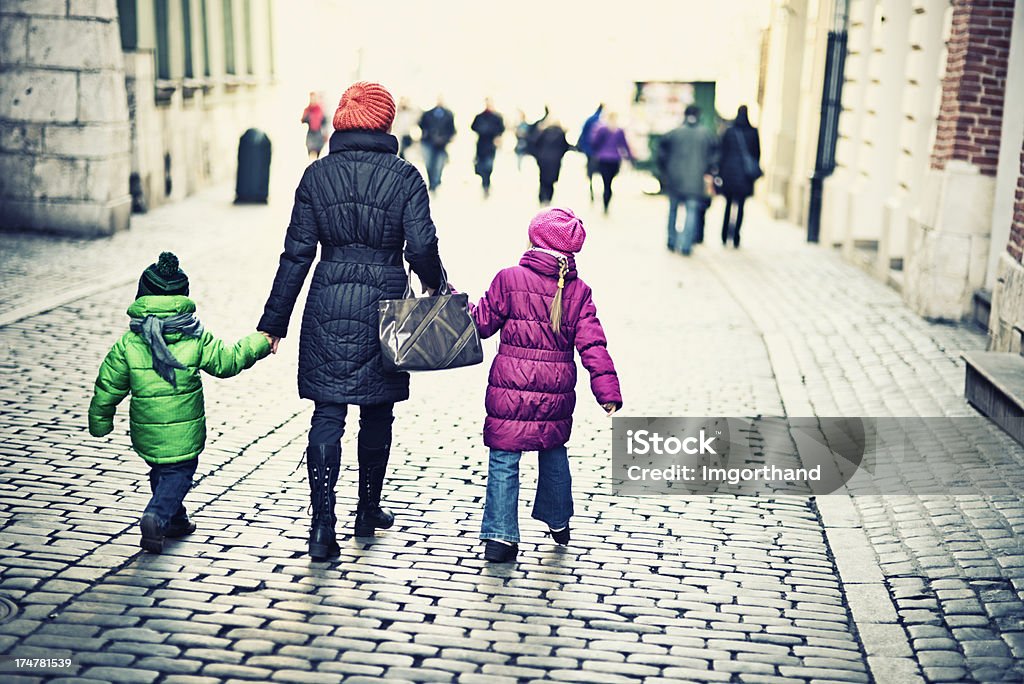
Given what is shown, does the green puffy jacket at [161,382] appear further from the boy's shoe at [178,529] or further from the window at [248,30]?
the window at [248,30]

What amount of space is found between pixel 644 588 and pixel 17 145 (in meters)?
11.8

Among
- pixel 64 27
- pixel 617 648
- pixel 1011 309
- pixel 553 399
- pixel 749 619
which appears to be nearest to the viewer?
pixel 617 648

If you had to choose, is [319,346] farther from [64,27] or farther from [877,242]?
[877,242]

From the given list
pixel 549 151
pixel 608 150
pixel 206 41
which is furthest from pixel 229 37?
pixel 608 150

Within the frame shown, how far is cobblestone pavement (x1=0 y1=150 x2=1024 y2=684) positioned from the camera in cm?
487

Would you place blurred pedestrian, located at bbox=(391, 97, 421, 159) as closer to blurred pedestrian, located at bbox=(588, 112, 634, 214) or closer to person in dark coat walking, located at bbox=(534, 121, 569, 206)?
person in dark coat walking, located at bbox=(534, 121, 569, 206)

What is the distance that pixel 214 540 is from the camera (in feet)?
19.5

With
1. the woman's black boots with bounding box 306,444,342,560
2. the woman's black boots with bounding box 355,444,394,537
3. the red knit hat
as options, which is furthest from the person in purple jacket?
the red knit hat

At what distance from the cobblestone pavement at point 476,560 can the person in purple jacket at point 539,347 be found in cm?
58

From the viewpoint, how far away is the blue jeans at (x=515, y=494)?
19.1 feet

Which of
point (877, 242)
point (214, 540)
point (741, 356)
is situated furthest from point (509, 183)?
point (214, 540)

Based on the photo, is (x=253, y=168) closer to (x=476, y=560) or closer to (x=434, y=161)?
(x=434, y=161)

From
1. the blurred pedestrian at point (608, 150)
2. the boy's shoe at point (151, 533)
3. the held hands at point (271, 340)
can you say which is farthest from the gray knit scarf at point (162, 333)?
the blurred pedestrian at point (608, 150)

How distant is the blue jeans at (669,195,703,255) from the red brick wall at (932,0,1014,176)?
15.9ft
